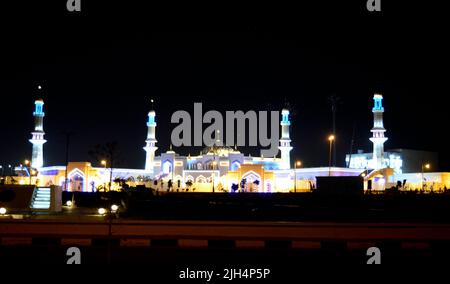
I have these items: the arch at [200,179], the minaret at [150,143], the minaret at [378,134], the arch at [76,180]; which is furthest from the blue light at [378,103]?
the arch at [76,180]

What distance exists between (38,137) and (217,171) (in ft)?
85.8

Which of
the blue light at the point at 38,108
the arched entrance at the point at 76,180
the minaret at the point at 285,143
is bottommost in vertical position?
the arched entrance at the point at 76,180

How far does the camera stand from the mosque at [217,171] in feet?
210

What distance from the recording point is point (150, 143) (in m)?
82.6

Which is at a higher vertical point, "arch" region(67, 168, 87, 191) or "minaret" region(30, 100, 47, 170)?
"minaret" region(30, 100, 47, 170)

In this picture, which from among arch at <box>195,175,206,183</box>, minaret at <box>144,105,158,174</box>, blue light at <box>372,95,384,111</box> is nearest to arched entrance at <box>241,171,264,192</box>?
arch at <box>195,175,206,183</box>

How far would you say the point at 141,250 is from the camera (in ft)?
42.5

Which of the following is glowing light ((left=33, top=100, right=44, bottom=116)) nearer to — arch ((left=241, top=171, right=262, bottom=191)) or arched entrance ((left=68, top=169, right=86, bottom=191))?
arched entrance ((left=68, top=169, right=86, bottom=191))

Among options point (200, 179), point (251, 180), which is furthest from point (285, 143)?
point (251, 180)

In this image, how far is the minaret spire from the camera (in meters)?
77.9

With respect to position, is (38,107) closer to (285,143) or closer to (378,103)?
(285,143)

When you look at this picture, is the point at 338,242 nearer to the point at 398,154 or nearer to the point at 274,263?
the point at 274,263

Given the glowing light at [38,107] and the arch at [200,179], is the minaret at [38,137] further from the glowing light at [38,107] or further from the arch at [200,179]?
the arch at [200,179]
